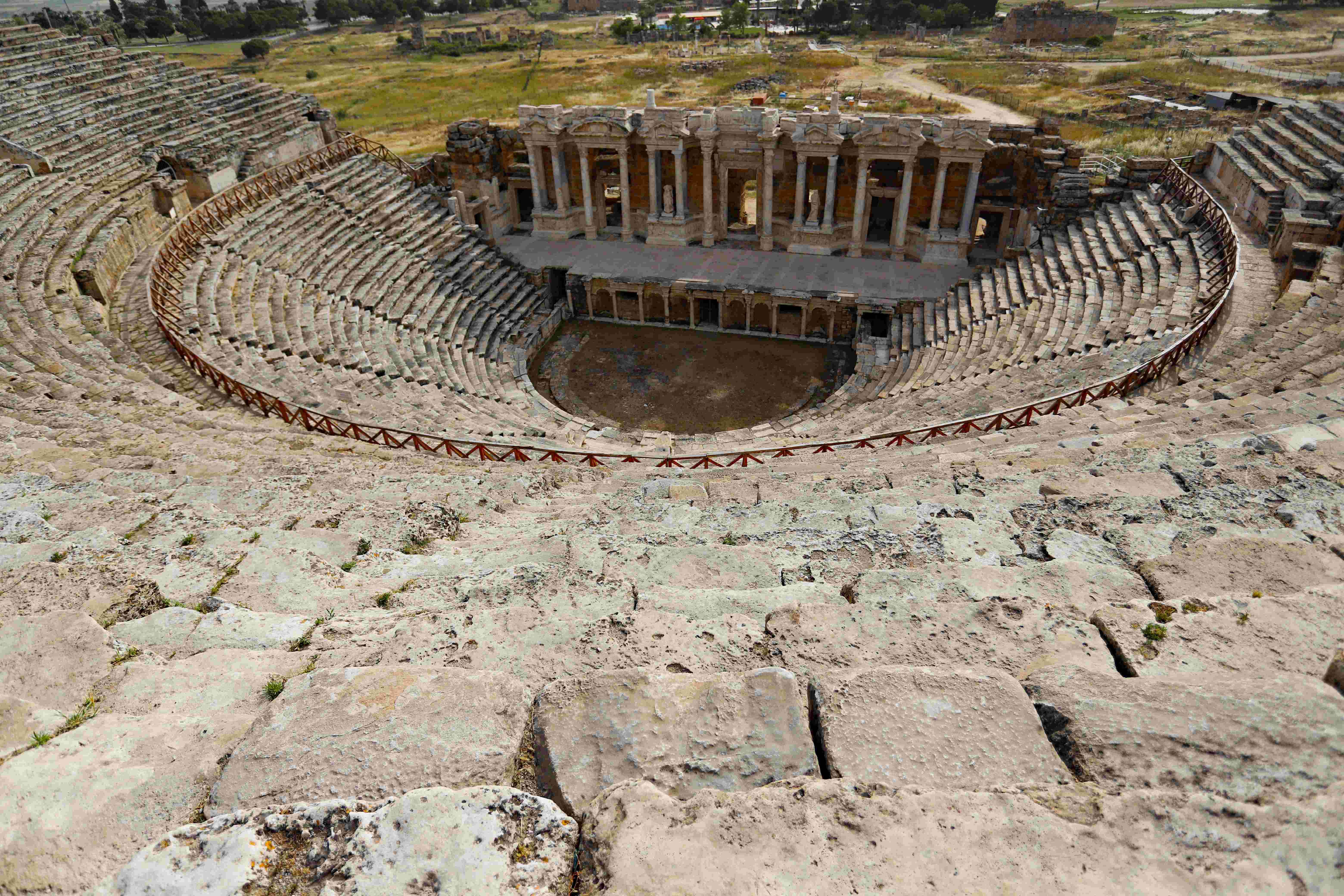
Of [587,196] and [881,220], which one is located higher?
[587,196]

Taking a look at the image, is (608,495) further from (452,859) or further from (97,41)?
(97,41)

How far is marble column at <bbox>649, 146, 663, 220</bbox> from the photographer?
94.7ft

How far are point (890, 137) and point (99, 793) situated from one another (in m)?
27.5

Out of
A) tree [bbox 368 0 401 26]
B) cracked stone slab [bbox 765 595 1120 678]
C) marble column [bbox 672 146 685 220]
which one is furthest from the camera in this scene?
tree [bbox 368 0 401 26]

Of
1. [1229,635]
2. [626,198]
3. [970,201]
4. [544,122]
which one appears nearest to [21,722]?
[1229,635]

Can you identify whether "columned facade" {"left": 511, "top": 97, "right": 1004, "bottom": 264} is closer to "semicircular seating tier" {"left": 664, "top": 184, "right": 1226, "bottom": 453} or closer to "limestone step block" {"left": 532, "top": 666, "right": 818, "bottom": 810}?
"semicircular seating tier" {"left": 664, "top": 184, "right": 1226, "bottom": 453}

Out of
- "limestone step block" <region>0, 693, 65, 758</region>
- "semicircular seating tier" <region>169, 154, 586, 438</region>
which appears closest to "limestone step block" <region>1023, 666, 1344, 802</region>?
"limestone step block" <region>0, 693, 65, 758</region>

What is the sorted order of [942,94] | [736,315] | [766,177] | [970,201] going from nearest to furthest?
[970,201] → [736,315] → [766,177] → [942,94]

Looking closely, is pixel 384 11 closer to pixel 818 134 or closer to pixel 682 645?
pixel 818 134

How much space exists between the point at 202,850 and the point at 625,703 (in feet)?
5.90

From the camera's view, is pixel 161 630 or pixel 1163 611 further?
pixel 161 630

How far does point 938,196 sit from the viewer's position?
2652cm

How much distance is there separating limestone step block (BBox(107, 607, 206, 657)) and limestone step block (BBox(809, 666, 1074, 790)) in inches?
166

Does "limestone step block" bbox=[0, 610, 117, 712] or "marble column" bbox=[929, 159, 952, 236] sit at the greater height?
"limestone step block" bbox=[0, 610, 117, 712]
